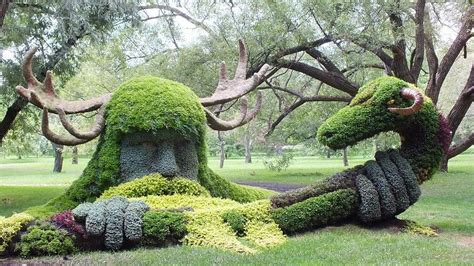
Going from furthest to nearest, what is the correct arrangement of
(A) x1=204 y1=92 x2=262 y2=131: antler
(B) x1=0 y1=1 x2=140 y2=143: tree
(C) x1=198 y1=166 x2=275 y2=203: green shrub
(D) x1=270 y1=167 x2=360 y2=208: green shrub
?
(B) x1=0 y1=1 x2=140 y2=143: tree < (A) x1=204 y1=92 x2=262 y2=131: antler < (C) x1=198 y1=166 x2=275 y2=203: green shrub < (D) x1=270 y1=167 x2=360 y2=208: green shrub

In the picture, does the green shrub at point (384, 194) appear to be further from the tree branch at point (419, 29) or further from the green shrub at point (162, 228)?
the tree branch at point (419, 29)

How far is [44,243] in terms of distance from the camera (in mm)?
7766

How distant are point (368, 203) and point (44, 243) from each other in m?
4.79

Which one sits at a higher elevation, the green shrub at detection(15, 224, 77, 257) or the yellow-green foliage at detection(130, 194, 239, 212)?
the yellow-green foliage at detection(130, 194, 239, 212)

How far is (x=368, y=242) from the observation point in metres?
8.23

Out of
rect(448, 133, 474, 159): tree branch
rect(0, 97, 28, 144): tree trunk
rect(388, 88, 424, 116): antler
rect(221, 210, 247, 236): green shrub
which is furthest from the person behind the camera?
rect(448, 133, 474, 159): tree branch

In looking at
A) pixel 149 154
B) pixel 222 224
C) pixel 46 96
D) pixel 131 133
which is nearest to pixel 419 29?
pixel 149 154

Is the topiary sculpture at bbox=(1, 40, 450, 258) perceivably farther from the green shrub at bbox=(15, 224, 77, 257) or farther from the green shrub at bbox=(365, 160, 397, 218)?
the green shrub at bbox=(15, 224, 77, 257)

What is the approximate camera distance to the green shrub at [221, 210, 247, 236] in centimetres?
857

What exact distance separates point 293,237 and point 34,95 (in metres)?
4.80

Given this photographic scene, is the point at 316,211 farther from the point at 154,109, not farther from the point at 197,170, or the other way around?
the point at 154,109

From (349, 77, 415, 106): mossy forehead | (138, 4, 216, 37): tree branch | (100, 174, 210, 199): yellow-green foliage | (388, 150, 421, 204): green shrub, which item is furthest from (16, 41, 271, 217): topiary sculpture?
(138, 4, 216, 37): tree branch

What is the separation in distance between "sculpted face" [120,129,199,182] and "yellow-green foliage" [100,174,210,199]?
0.15m

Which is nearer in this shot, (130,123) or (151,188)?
(151,188)
